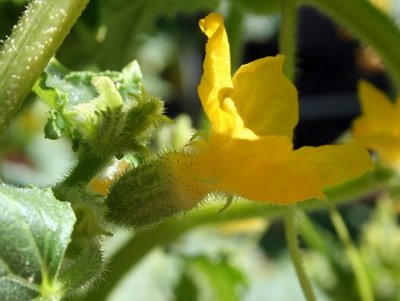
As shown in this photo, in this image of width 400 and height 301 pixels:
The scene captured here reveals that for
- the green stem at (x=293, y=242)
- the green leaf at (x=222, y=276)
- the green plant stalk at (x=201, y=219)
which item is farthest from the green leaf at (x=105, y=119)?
the green leaf at (x=222, y=276)

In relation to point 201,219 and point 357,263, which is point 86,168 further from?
point 357,263

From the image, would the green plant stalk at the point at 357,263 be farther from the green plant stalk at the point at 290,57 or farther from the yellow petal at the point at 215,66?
the yellow petal at the point at 215,66

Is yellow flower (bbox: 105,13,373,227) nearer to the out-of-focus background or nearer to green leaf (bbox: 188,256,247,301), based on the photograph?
the out-of-focus background

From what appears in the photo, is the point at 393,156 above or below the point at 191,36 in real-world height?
above

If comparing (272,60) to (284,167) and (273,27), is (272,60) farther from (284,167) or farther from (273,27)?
(273,27)

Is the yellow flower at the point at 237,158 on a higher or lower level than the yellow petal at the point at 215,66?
lower

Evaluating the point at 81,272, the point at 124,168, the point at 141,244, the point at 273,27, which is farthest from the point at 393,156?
the point at 273,27

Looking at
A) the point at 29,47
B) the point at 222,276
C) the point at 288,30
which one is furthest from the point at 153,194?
the point at 222,276

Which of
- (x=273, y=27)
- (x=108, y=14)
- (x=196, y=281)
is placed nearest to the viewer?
(x=108, y=14)
